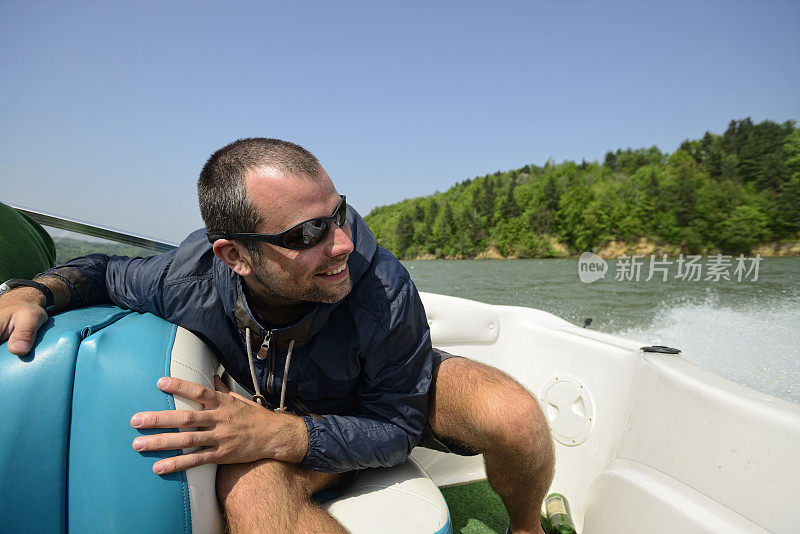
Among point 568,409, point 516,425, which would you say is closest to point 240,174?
point 516,425

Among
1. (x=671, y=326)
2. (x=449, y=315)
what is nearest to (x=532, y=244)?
(x=671, y=326)

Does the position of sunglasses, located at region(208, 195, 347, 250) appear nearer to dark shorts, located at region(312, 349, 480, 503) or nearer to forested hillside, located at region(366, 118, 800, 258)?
dark shorts, located at region(312, 349, 480, 503)

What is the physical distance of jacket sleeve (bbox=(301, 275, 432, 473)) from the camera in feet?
3.56

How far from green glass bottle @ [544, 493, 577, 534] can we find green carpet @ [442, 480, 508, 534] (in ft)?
0.56

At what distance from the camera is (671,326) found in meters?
5.34

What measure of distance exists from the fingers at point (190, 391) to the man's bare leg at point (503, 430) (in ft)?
2.13

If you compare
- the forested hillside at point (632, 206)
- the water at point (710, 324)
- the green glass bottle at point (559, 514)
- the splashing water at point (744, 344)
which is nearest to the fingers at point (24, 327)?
the green glass bottle at point (559, 514)

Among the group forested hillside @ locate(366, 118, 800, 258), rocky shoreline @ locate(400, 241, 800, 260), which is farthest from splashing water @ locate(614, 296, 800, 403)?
forested hillside @ locate(366, 118, 800, 258)

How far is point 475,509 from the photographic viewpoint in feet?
5.62

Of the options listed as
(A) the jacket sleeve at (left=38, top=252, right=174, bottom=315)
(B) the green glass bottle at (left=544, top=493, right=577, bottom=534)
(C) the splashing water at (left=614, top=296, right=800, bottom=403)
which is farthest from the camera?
(C) the splashing water at (left=614, top=296, right=800, bottom=403)

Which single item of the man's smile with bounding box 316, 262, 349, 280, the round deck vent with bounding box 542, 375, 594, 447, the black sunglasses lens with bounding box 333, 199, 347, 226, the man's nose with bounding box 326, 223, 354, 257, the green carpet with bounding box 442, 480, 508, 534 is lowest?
the green carpet with bounding box 442, 480, 508, 534

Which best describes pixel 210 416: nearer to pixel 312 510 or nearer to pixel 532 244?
pixel 312 510

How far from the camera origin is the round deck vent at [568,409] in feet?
5.43

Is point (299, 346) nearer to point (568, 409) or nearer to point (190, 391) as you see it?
point (190, 391)
